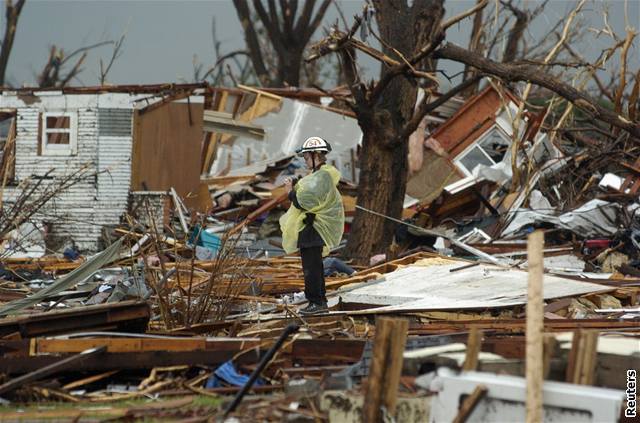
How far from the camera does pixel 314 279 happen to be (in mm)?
11711

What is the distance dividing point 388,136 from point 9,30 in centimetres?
2427

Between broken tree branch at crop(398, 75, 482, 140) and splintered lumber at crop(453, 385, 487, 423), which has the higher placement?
broken tree branch at crop(398, 75, 482, 140)

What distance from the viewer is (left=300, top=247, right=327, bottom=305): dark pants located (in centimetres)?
1171

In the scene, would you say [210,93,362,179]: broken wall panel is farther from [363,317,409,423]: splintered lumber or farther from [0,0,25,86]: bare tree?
[363,317,409,423]: splintered lumber

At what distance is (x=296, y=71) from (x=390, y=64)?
2044 centimetres

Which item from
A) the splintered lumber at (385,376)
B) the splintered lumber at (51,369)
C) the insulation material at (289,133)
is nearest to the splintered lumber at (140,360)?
the splintered lumber at (51,369)

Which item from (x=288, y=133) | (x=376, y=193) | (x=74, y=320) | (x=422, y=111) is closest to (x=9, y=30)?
(x=288, y=133)

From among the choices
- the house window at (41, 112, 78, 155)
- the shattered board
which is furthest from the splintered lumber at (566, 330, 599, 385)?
the house window at (41, 112, 78, 155)

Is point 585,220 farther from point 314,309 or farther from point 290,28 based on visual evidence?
point 290,28

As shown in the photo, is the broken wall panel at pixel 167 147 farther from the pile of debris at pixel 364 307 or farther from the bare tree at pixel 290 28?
the bare tree at pixel 290 28

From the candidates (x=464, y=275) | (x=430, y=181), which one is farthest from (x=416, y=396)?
(x=430, y=181)

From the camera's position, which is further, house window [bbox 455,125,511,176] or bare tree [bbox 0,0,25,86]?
bare tree [bbox 0,0,25,86]

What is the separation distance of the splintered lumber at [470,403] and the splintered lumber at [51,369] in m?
3.28

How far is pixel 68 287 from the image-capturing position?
40.6 ft
